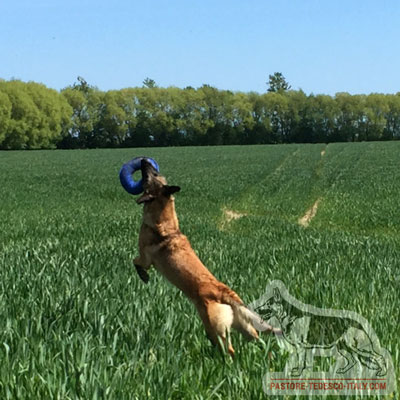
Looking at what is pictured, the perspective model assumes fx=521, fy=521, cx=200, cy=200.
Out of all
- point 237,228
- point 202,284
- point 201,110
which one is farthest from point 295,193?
point 201,110

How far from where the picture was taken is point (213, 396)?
3004 mm

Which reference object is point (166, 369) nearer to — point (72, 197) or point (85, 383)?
point (85, 383)

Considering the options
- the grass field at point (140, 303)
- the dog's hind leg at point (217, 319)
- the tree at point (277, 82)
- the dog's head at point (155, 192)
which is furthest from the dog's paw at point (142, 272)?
the tree at point (277, 82)

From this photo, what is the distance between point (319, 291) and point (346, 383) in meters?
2.04

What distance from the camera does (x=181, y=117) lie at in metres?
110

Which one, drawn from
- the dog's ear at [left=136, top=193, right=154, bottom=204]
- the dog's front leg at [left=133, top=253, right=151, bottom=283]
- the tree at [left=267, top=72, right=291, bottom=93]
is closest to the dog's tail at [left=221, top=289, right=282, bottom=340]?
the dog's front leg at [left=133, top=253, right=151, bottom=283]

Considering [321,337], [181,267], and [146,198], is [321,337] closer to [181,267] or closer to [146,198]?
[181,267]

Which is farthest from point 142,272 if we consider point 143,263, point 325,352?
point 325,352

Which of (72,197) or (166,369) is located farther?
(72,197)

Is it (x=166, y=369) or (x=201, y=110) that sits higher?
(x=201, y=110)

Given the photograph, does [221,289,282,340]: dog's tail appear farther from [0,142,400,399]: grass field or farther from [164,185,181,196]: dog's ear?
[164,185,181,196]: dog's ear

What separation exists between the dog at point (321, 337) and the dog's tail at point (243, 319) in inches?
11.1

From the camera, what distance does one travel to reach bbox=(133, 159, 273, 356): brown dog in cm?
Result: 325

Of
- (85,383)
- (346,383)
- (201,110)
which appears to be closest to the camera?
(85,383)
